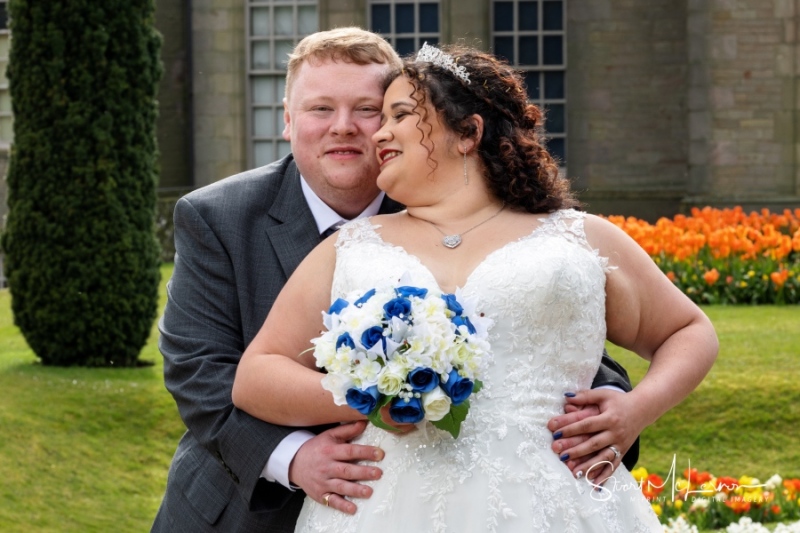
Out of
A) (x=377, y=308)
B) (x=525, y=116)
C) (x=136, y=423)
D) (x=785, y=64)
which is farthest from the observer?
(x=785, y=64)

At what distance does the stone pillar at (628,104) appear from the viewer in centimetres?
1797

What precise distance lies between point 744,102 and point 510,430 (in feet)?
47.0

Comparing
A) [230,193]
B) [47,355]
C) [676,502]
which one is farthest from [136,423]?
[230,193]

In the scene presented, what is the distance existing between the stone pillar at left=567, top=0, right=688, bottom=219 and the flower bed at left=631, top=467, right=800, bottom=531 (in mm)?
11435

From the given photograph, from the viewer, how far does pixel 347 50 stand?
3852mm

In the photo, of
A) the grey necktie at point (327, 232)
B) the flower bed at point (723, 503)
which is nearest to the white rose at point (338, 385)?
the grey necktie at point (327, 232)

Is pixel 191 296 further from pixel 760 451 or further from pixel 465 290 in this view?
pixel 760 451

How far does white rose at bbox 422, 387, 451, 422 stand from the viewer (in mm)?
2975

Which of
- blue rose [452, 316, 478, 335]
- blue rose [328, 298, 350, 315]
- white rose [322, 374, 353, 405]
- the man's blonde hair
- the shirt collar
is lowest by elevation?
white rose [322, 374, 353, 405]

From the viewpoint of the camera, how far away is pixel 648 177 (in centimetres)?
1827

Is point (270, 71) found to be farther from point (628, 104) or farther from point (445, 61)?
point (445, 61)

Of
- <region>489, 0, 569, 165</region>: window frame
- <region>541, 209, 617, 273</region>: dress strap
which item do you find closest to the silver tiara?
<region>541, 209, 617, 273</region>: dress strap

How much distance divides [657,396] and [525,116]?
2.83 feet

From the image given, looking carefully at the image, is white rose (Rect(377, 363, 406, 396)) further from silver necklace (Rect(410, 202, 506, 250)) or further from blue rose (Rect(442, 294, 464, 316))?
silver necklace (Rect(410, 202, 506, 250))
